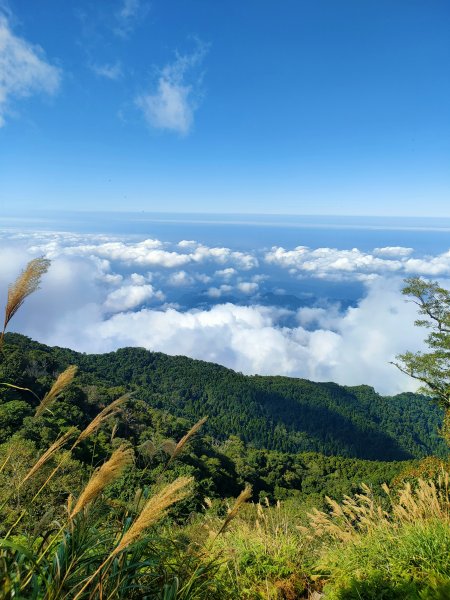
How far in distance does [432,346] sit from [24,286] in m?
21.3

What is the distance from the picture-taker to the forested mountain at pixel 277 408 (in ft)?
254

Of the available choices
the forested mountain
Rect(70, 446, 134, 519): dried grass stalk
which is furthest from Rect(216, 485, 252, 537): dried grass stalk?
the forested mountain

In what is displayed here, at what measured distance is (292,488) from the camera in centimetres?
3794

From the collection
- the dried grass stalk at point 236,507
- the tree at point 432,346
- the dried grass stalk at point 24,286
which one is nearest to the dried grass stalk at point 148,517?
the dried grass stalk at point 236,507

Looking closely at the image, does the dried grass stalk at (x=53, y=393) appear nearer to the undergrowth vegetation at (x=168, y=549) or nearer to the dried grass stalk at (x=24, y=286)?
the undergrowth vegetation at (x=168, y=549)

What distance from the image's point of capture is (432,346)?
19078 mm

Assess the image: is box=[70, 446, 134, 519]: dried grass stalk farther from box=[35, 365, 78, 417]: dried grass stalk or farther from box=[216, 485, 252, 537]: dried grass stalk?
box=[216, 485, 252, 537]: dried grass stalk

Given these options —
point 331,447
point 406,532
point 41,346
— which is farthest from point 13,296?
point 331,447

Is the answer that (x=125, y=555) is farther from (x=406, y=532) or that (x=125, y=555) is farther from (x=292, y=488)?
(x=292, y=488)

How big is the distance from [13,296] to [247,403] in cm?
8897

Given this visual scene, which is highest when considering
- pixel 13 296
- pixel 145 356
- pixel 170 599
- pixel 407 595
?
pixel 13 296

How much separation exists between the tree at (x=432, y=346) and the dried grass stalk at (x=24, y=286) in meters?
19.9

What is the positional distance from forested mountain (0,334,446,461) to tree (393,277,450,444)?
183 feet

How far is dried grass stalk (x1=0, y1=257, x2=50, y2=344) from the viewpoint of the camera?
5.52 ft
